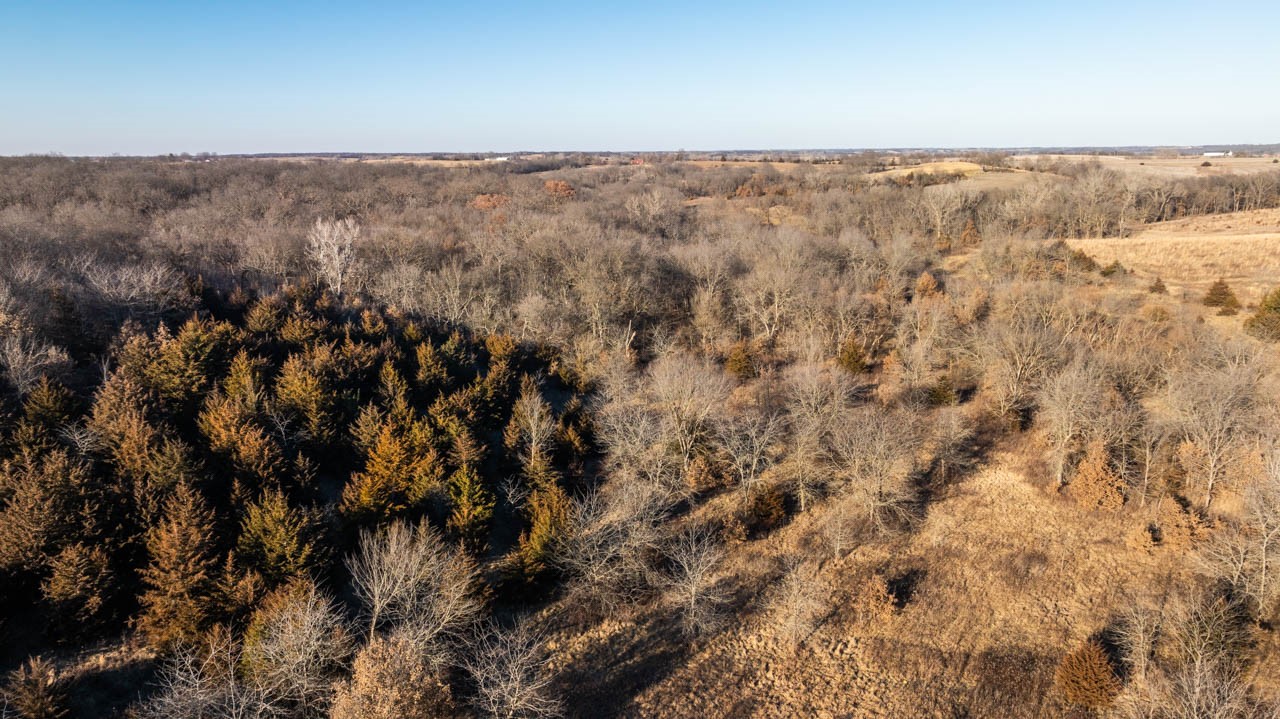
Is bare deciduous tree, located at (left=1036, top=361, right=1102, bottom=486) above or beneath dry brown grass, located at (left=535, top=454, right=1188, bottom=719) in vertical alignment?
above

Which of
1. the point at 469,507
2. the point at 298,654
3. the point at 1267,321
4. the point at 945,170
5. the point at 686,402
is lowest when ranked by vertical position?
the point at 469,507

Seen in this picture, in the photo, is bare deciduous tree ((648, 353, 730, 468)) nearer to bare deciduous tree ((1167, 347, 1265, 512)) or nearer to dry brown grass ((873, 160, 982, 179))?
bare deciduous tree ((1167, 347, 1265, 512))

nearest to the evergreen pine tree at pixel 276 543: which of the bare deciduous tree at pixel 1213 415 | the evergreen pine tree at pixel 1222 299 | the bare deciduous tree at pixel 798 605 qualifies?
the bare deciduous tree at pixel 798 605

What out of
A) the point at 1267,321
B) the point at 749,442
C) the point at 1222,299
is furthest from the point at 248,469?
the point at 1222,299

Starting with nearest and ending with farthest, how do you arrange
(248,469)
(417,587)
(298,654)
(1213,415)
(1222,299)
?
(298,654) < (417,587) < (248,469) < (1213,415) < (1222,299)

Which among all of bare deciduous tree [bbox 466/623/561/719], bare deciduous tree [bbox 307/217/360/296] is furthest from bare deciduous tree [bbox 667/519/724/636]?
bare deciduous tree [bbox 307/217/360/296]

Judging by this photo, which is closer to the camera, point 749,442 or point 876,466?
point 876,466

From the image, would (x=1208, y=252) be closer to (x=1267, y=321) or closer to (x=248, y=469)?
(x=1267, y=321)
